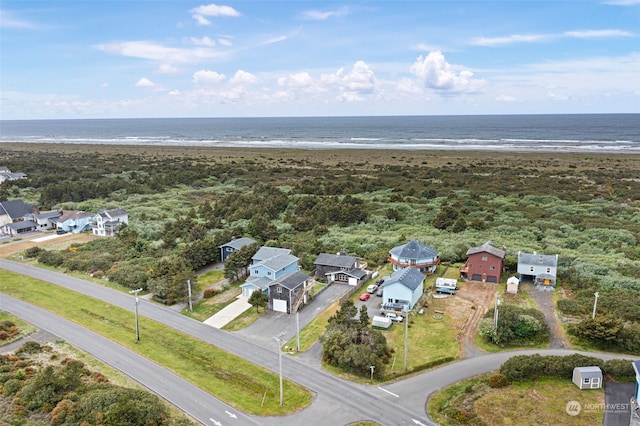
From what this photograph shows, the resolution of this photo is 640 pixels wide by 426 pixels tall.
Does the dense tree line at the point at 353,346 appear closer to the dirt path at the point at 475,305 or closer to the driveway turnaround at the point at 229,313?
the dirt path at the point at 475,305

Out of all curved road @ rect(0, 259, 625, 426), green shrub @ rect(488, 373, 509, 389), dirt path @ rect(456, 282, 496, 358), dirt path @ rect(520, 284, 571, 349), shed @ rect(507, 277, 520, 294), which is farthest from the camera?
shed @ rect(507, 277, 520, 294)

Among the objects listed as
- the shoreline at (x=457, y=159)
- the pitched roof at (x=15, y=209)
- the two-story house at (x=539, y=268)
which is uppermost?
the shoreline at (x=457, y=159)

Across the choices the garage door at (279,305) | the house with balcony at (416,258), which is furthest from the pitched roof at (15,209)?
the house with balcony at (416,258)

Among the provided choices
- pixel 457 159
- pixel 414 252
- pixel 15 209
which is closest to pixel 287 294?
pixel 414 252

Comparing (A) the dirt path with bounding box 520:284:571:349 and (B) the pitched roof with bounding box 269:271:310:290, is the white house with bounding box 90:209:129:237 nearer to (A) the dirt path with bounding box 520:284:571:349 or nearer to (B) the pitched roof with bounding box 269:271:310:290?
(B) the pitched roof with bounding box 269:271:310:290

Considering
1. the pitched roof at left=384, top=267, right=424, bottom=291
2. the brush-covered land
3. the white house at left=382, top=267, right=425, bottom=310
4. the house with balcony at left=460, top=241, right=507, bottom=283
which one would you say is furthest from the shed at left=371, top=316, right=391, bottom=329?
the house with balcony at left=460, top=241, right=507, bottom=283
